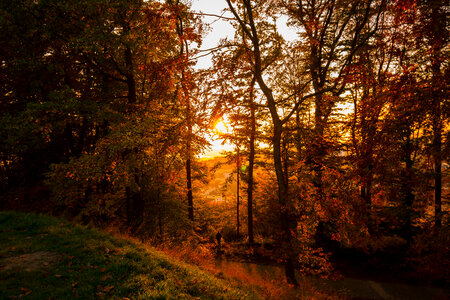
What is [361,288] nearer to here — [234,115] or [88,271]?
[234,115]

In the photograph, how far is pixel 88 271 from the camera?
16.8 feet

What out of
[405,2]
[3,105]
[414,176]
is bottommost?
[414,176]

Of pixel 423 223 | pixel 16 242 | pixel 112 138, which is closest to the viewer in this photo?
pixel 16 242

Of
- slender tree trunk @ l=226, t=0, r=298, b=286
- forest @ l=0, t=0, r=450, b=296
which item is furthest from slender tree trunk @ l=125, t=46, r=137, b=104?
slender tree trunk @ l=226, t=0, r=298, b=286

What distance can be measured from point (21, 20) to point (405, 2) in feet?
48.8

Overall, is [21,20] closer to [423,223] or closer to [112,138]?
[112,138]

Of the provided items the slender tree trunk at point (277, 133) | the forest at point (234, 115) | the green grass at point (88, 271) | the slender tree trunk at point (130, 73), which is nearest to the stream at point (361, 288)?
the forest at point (234, 115)

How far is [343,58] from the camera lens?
13.8 meters

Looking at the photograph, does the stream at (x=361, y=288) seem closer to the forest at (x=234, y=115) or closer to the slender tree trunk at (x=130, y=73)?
the forest at (x=234, y=115)

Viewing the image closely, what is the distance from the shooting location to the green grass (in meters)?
4.42

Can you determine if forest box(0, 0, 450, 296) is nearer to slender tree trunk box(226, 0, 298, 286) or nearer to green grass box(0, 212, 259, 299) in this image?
slender tree trunk box(226, 0, 298, 286)

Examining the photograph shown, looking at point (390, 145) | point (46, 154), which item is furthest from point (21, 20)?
point (390, 145)

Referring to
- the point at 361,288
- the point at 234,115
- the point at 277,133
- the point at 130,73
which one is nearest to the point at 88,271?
the point at 234,115

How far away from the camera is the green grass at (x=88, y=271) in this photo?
14.5ft
